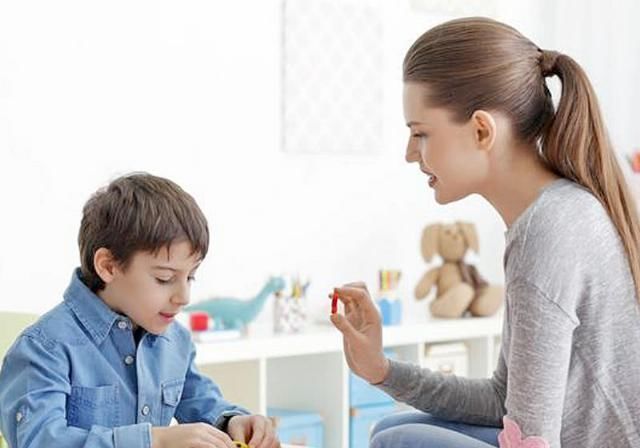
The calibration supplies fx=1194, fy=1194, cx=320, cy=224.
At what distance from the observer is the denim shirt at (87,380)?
1.55 metres

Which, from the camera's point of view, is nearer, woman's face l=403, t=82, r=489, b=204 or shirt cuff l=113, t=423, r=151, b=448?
shirt cuff l=113, t=423, r=151, b=448

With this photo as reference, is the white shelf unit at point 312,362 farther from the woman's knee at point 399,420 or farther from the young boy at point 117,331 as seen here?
the young boy at point 117,331

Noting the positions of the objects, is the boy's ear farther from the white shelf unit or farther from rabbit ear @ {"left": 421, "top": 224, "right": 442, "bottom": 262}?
rabbit ear @ {"left": 421, "top": 224, "right": 442, "bottom": 262}

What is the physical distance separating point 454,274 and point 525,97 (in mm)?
1910

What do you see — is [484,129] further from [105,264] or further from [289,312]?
[289,312]

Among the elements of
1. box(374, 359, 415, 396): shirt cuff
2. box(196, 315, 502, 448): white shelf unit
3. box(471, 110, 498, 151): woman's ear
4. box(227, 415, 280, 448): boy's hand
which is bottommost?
box(196, 315, 502, 448): white shelf unit

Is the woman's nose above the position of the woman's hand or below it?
above

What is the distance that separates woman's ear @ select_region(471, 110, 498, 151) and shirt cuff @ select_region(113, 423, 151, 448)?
0.60 m

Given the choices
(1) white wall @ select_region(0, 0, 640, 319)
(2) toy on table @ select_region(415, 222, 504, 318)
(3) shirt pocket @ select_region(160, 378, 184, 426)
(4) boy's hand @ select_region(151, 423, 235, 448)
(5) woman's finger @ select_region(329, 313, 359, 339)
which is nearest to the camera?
(4) boy's hand @ select_region(151, 423, 235, 448)

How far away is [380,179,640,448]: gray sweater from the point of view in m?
1.56

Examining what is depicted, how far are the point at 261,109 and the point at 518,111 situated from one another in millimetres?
1695

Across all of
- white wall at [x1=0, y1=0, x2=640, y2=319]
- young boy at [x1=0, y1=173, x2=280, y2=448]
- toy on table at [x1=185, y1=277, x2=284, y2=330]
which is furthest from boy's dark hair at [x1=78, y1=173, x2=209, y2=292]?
toy on table at [x1=185, y1=277, x2=284, y2=330]

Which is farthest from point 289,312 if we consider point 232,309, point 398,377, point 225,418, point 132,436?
point 132,436

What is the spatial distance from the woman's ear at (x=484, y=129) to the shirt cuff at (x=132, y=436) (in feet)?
1.98
